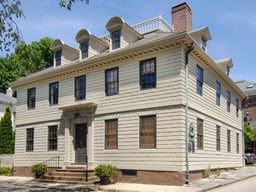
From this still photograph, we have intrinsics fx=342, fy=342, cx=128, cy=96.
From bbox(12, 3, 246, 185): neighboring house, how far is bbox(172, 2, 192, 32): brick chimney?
6 centimetres

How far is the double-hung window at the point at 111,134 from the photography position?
17469 millimetres

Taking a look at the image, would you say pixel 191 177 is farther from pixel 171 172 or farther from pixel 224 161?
pixel 224 161

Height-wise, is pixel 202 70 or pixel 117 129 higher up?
pixel 202 70

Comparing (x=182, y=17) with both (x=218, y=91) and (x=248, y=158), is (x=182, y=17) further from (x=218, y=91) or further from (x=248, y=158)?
(x=248, y=158)

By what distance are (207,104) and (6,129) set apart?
22.5m

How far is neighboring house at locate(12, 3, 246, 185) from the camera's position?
15469mm

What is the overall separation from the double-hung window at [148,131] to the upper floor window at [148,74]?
1539mm

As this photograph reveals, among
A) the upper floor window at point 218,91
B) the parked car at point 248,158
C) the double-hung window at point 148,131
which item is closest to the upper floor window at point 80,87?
the double-hung window at point 148,131

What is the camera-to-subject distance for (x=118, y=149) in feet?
56.1

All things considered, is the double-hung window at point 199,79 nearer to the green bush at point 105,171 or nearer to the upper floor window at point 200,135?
the upper floor window at point 200,135

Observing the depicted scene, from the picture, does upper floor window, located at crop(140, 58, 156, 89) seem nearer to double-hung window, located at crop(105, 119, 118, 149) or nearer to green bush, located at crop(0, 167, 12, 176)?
double-hung window, located at crop(105, 119, 118, 149)

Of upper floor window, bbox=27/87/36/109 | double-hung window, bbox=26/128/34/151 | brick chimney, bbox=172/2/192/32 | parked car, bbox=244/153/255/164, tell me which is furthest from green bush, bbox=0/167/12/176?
parked car, bbox=244/153/255/164

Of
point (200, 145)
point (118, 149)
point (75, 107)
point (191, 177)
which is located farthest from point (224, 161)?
point (75, 107)

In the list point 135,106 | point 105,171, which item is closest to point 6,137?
point 105,171
